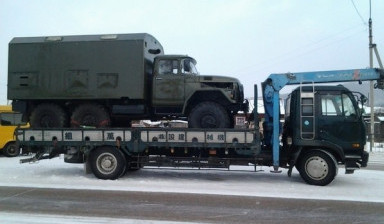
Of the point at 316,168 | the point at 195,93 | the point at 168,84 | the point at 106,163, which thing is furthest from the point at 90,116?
the point at 316,168

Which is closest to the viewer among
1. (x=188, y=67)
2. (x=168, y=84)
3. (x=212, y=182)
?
(x=212, y=182)

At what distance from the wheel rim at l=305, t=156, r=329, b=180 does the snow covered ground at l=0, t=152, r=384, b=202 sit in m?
0.31

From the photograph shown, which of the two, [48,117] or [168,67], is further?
[48,117]

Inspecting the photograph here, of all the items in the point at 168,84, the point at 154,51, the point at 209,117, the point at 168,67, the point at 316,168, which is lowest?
the point at 316,168

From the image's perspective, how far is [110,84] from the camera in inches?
426

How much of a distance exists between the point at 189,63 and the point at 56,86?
395cm

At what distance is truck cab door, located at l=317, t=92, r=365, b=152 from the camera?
9648 millimetres

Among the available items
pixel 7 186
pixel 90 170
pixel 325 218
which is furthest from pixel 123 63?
pixel 325 218

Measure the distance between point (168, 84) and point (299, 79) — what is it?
3594 mm

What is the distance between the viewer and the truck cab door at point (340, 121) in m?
9.65

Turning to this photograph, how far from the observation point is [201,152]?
10.5 metres

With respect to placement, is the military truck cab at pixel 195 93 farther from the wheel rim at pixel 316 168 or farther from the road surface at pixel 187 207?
the road surface at pixel 187 207

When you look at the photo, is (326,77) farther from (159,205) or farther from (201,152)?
(159,205)

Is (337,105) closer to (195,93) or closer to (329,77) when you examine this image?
(329,77)
